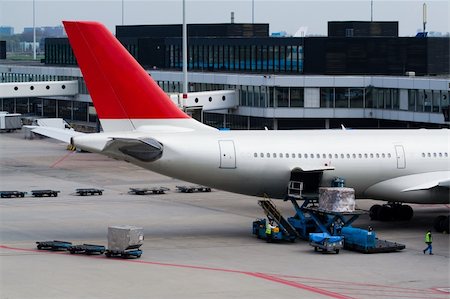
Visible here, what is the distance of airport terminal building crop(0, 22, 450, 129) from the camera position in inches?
3383

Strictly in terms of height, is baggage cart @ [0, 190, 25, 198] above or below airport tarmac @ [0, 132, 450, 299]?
above

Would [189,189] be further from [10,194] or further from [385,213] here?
[385,213]

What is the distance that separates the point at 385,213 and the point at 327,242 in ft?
34.6

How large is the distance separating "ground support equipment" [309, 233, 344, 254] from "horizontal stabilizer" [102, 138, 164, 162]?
7911 millimetres

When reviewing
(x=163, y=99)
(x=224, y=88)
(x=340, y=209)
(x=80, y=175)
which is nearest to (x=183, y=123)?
(x=163, y=99)

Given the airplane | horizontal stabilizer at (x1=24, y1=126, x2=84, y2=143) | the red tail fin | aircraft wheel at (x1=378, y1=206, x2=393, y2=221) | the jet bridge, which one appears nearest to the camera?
the airplane

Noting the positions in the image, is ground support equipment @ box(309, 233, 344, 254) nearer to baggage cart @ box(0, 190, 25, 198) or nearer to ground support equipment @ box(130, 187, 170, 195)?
ground support equipment @ box(130, 187, 170, 195)

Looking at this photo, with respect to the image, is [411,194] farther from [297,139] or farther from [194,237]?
[194,237]

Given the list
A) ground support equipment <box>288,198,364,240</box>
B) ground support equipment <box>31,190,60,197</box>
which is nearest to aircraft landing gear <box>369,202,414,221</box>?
ground support equipment <box>288,198,364,240</box>

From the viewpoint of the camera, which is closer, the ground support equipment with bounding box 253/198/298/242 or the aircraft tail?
the ground support equipment with bounding box 253/198/298/242

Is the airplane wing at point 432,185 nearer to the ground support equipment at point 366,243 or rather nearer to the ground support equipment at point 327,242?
the ground support equipment at point 366,243

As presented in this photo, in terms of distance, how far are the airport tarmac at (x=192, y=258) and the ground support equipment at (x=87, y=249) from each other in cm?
43

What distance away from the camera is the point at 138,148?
48094 millimetres

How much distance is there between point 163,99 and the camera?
5106 centimetres
